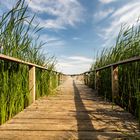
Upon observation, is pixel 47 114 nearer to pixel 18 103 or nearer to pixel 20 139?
pixel 18 103

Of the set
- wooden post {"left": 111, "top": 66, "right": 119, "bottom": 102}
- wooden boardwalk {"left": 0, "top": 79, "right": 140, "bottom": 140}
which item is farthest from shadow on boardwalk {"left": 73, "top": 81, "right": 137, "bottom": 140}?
wooden post {"left": 111, "top": 66, "right": 119, "bottom": 102}

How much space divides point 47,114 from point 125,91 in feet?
4.31

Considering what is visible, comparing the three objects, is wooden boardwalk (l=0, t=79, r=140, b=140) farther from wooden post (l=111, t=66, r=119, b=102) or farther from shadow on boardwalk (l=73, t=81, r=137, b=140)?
wooden post (l=111, t=66, r=119, b=102)

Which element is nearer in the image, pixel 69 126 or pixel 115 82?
pixel 69 126

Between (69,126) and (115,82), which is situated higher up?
(115,82)

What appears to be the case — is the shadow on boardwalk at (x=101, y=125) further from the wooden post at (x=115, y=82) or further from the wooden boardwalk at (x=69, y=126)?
the wooden post at (x=115, y=82)

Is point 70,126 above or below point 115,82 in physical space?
below

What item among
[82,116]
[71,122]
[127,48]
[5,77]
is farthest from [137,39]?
[5,77]

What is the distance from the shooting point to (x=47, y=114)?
10.8 feet

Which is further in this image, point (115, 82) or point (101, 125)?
point (115, 82)

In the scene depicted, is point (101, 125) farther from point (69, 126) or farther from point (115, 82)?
point (115, 82)

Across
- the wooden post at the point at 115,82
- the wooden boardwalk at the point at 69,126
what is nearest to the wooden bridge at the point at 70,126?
the wooden boardwalk at the point at 69,126

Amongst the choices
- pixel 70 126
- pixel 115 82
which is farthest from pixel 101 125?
pixel 115 82

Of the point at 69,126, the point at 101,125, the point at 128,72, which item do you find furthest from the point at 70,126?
the point at 128,72
